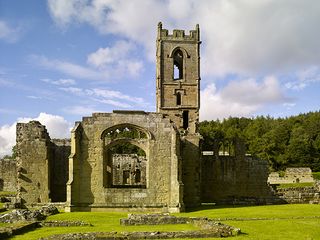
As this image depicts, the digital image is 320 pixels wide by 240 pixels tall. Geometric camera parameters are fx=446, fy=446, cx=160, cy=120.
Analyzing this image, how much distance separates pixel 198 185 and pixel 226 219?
9558 millimetres

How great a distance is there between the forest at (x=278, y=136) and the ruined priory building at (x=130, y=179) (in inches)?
1313

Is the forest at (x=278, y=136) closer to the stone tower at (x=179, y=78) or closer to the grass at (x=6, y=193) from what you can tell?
the stone tower at (x=179, y=78)

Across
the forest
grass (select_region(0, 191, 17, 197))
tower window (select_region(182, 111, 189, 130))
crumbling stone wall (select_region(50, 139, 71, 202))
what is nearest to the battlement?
tower window (select_region(182, 111, 189, 130))

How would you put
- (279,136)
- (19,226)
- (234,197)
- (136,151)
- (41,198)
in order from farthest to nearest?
(279,136), (136,151), (234,197), (41,198), (19,226)

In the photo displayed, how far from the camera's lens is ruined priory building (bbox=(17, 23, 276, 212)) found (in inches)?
1053

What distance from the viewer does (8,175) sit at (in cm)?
3969

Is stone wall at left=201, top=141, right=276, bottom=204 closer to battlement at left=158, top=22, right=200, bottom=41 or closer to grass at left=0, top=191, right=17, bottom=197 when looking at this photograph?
battlement at left=158, top=22, right=200, bottom=41

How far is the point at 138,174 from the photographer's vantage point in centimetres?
3766

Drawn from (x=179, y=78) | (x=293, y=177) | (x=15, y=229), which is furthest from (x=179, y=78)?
(x=15, y=229)

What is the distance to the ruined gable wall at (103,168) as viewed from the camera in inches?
1050

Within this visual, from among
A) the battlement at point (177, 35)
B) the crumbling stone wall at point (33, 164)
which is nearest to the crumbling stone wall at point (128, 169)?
the crumbling stone wall at point (33, 164)

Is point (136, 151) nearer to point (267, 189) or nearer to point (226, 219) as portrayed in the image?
point (267, 189)

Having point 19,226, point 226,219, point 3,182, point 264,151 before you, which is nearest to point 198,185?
point 226,219

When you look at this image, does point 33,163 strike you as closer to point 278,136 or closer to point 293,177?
point 293,177
